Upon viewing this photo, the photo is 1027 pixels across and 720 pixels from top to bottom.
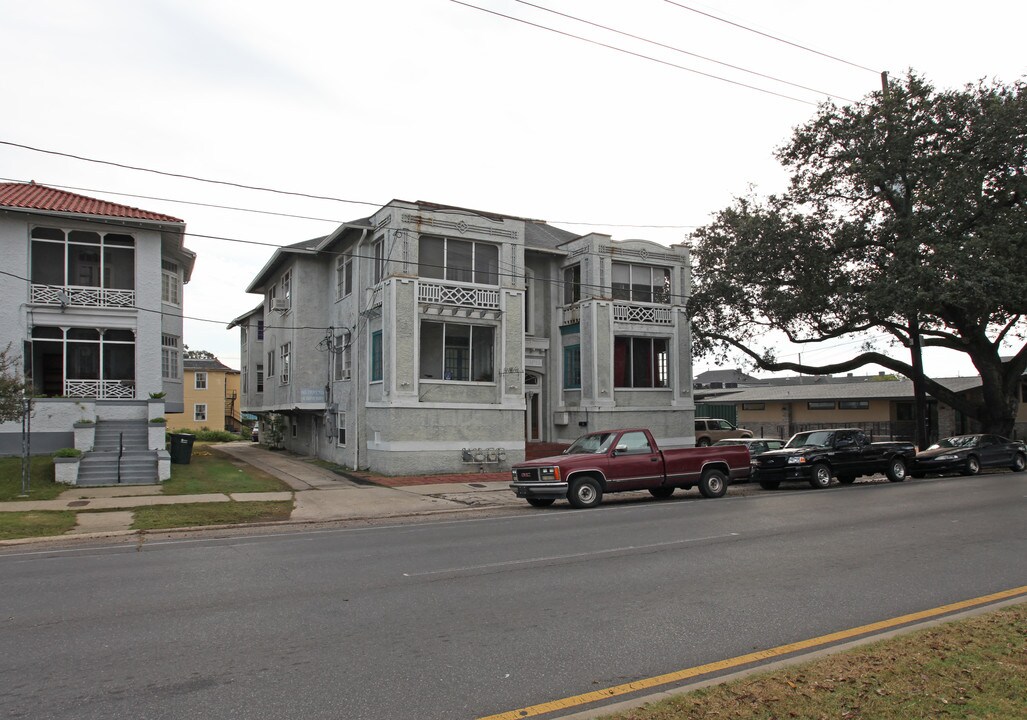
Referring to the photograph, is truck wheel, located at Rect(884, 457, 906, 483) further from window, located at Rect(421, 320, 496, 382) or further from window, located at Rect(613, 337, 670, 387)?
window, located at Rect(421, 320, 496, 382)

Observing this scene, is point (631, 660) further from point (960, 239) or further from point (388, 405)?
point (960, 239)

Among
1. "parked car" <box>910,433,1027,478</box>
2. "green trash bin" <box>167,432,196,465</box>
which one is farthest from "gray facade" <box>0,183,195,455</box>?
"parked car" <box>910,433,1027,478</box>

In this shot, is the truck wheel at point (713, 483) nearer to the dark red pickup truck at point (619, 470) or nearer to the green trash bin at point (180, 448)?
the dark red pickup truck at point (619, 470)

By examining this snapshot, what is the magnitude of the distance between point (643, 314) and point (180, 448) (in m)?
16.9

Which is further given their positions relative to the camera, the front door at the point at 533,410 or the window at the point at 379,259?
the front door at the point at 533,410

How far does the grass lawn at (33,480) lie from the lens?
17.7m

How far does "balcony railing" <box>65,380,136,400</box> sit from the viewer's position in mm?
23234

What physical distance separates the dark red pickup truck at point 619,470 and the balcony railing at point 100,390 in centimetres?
1368

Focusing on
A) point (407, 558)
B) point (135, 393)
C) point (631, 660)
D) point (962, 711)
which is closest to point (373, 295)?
point (135, 393)

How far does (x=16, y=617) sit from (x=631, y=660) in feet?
19.6

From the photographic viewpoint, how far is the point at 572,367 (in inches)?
1129

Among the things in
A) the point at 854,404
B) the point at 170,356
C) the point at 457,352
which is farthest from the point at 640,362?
the point at 854,404

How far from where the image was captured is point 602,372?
1079 inches

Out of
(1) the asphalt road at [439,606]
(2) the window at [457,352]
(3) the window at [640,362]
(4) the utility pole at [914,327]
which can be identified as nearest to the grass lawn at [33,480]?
(1) the asphalt road at [439,606]
